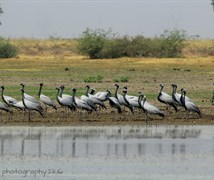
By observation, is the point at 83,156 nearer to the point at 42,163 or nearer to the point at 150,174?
the point at 42,163

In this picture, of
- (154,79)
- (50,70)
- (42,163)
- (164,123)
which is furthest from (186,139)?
(50,70)

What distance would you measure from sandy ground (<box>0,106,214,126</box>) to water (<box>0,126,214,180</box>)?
28.5 inches

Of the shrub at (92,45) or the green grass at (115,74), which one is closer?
the green grass at (115,74)

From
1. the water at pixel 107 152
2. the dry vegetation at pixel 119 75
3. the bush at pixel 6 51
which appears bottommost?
the water at pixel 107 152

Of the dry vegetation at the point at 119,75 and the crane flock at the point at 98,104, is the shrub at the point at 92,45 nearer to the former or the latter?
the dry vegetation at the point at 119,75

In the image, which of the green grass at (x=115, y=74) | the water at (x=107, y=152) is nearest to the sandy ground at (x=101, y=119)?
the water at (x=107, y=152)

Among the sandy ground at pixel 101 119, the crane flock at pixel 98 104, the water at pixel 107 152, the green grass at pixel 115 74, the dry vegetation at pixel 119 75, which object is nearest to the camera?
the water at pixel 107 152

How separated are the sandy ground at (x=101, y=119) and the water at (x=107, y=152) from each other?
2.38 ft

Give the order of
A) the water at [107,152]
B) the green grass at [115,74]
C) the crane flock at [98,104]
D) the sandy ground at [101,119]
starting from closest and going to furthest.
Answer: the water at [107,152], the sandy ground at [101,119], the crane flock at [98,104], the green grass at [115,74]

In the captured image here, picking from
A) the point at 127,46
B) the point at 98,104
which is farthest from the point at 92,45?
the point at 98,104

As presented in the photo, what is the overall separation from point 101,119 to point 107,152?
5.85 meters

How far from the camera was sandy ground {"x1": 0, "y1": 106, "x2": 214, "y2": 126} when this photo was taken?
78.0 ft

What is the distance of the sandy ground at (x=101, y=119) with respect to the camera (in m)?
23.8

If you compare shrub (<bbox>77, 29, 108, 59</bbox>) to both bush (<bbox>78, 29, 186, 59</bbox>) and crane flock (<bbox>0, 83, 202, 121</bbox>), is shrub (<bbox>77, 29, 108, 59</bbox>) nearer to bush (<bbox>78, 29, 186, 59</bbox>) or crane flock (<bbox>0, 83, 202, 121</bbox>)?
bush (<bbox>78, 29, 186, 59</bbox>)
